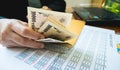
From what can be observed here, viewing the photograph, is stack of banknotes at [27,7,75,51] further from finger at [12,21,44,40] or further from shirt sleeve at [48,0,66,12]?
shirt sleeve at [48,0,66,12]

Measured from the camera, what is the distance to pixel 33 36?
44 centimetres

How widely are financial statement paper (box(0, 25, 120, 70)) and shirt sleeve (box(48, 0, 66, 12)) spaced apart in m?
0.63

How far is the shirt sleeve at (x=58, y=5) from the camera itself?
1.14 metres

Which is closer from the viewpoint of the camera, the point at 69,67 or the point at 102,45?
the point at 69,67

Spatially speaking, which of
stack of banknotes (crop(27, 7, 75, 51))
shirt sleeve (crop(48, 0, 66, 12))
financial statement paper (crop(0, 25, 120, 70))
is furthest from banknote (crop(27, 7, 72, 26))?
shirt sleeve (crop(48, 0, 66, 12))

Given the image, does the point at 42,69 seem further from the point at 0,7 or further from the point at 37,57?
the point at 0,7

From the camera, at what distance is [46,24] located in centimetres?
42

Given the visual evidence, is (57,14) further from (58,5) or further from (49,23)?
(58,5)

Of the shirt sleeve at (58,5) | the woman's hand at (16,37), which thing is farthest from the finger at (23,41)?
the shirt sleeve at (58,5)

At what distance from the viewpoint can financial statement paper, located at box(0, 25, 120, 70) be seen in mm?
407

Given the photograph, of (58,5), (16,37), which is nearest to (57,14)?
(16,37)

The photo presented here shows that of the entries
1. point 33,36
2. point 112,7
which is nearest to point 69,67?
point 33,36

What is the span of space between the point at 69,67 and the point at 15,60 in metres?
0.16

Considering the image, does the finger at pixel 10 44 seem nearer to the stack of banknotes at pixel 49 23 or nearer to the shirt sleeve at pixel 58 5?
the stack of banknotes at pixel 49 23
